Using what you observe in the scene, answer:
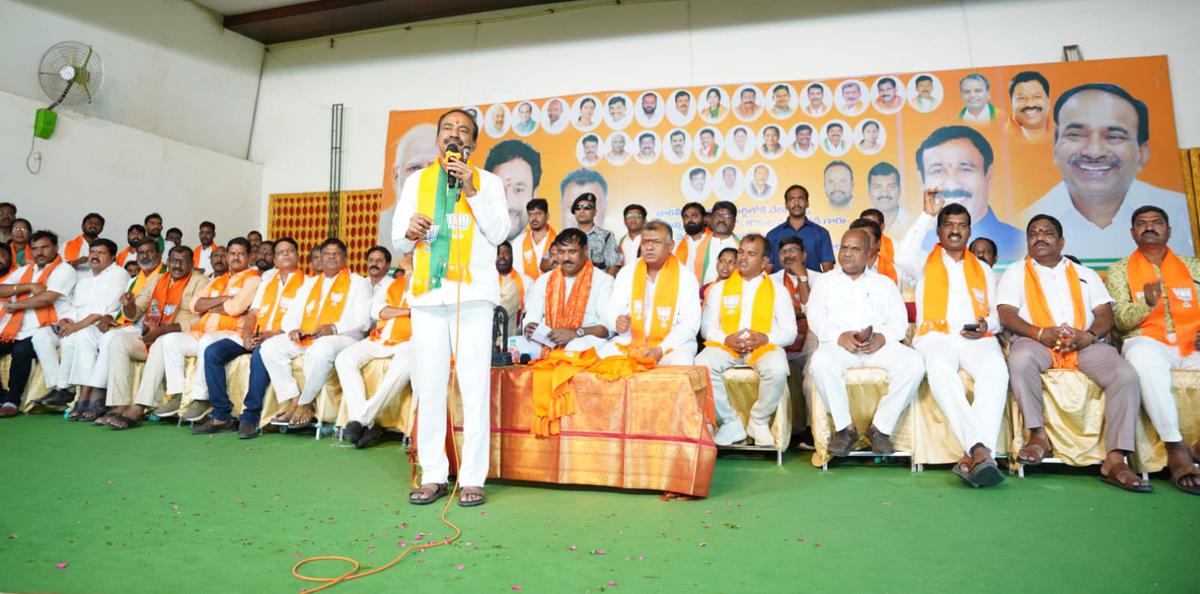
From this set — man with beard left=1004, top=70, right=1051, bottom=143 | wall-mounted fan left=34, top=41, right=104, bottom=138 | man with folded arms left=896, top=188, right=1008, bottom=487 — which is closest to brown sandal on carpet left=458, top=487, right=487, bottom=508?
man with folded arms left=896, top=188, right=1008, bottom=487

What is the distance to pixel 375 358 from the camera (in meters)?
4.96

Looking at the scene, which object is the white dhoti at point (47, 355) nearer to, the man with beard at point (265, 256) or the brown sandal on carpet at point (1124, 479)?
the man with beard at point (265, 256)

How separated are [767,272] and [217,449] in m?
3.66

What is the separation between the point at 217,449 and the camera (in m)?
4.36

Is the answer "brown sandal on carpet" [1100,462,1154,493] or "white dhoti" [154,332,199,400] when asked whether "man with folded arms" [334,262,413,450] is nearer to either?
"white dhoti" [154,332,199,400]

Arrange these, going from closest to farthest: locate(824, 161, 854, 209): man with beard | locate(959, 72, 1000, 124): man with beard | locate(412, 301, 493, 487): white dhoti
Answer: locate(412, 301, 493, 487): white dhoti, locate(959, 72, 1000, 124): man with beard, locate(824, 161, 854, 209): man with beard

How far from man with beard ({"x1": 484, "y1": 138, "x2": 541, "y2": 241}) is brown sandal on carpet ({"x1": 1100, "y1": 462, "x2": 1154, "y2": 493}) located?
539 cm

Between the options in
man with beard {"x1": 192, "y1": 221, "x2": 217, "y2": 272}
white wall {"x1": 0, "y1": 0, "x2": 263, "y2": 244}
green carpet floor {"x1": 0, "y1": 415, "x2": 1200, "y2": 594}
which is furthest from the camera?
man with beard {"x1": 192, "y1": 221, "x2": 217, "y2": 272}

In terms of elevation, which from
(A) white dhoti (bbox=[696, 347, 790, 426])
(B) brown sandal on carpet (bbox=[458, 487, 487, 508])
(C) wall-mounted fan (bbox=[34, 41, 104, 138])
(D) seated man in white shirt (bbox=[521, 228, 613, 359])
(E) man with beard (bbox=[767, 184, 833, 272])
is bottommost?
(B) brown sandal on carpet (bbox=[458, 487, 487, 508])

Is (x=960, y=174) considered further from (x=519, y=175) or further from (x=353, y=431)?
(x=353, y=431)

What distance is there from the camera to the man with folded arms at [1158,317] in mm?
3592

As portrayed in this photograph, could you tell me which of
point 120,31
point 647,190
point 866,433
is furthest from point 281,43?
point 866,433

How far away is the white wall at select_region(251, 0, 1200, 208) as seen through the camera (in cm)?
665

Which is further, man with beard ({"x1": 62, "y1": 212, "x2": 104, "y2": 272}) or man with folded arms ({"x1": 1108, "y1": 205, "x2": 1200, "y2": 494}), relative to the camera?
man with beard ({"x1": 62, "y1": 212, "x2": 104, "y2": 272})
